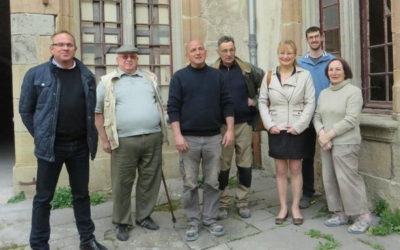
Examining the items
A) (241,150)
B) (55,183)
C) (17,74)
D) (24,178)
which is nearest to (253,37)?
(241,150)

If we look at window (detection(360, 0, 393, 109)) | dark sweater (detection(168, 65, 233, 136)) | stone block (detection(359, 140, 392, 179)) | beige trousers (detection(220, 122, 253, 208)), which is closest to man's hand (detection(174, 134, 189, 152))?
dark sweater (detection(168, 65, 233, 136))

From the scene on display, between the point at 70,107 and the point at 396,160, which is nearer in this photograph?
the point at 70,107

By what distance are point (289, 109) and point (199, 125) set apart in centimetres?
90

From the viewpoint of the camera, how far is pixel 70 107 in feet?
11.0

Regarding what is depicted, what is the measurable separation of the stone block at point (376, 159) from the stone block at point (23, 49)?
410 centimetres

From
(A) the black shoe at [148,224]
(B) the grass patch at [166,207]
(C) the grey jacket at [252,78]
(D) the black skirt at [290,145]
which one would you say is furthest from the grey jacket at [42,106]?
(D) the black skirt at [290,145]

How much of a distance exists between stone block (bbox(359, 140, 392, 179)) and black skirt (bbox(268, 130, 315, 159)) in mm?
777

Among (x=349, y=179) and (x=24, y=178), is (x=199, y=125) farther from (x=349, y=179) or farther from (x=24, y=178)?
(x=24, y=178)

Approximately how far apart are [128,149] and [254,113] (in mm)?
1384

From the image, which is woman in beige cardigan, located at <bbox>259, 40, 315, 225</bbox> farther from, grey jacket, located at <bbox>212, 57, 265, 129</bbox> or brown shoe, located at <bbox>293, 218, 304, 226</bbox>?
grey jacket, located at <bbox>212, 57, 265, 129</bbox>

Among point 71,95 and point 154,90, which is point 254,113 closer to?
point 154,90

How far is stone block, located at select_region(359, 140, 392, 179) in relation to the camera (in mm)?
4133

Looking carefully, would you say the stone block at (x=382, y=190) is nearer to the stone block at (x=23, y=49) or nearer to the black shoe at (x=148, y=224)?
the black shoe at (x=148, y=224)

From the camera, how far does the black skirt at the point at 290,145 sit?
13.1ft
